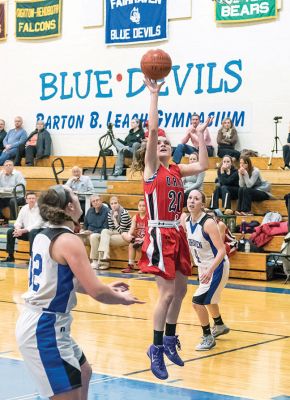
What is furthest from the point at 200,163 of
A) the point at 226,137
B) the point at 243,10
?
the point at 243,10

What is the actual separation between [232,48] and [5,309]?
9.25 metres

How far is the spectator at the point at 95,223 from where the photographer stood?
15.0 m

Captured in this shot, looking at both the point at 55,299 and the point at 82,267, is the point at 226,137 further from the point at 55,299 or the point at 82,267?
the point at 82,267

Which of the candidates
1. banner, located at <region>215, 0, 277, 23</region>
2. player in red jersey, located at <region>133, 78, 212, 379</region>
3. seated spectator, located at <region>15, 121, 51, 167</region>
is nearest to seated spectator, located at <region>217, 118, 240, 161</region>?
banner, located at <region>215, 0, 277, 23</region>

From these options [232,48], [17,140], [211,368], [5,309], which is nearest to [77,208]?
[211,368]

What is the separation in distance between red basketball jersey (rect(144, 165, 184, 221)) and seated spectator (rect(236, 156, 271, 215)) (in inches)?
321

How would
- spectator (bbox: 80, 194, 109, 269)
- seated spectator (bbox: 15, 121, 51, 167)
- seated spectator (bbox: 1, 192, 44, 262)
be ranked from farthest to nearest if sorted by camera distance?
seated spectator (bbox: 15, 121, 51, 167) → spectator (bbox: 80, 194, 109, 269) → seated spectator (bbox: 1, 192, 44, 262)

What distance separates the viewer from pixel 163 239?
6473 mm

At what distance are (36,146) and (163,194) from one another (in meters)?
13.5

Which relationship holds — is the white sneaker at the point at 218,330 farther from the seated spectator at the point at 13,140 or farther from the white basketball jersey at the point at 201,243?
the seated spectator at the point at 13,140

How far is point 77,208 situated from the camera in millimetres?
4164

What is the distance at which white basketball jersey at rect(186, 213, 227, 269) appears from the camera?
316 inches

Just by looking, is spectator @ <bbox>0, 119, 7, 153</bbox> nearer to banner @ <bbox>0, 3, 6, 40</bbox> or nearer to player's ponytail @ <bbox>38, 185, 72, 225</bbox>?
banner @ <bbox>0, 3, 6, 40</bbox>

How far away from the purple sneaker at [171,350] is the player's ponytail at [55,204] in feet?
8.79
